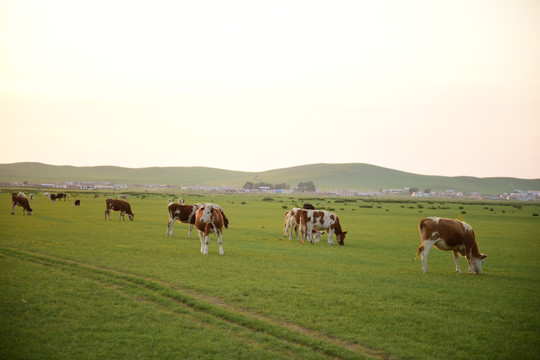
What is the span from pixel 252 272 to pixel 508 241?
26.2 m

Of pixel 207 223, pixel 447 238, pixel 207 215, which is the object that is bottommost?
pixel 447 238

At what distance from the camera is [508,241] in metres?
33.9

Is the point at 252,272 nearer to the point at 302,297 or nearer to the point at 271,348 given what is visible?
the point at 302,297

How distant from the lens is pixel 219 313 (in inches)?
458

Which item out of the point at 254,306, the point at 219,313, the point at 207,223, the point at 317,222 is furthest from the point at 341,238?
the point at 219,313

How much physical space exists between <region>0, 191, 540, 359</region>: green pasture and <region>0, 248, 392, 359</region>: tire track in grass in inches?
1.8

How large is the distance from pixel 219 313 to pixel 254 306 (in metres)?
1.20

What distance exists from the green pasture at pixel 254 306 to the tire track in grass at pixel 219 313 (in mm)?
45

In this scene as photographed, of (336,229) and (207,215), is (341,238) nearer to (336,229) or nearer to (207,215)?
(336,229)

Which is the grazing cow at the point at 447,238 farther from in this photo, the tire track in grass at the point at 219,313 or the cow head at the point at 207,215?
the cow head at the point at 207,215

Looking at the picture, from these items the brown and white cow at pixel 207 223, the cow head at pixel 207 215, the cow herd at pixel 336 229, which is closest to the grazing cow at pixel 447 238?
the cow herd at pixel 336 229

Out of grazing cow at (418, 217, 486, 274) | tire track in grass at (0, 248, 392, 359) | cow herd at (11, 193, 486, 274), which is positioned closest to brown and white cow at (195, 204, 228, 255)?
cow herd at (11, 193, 486, 274)

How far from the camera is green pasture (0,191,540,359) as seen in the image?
9.47m

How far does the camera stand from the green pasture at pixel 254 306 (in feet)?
31.1
